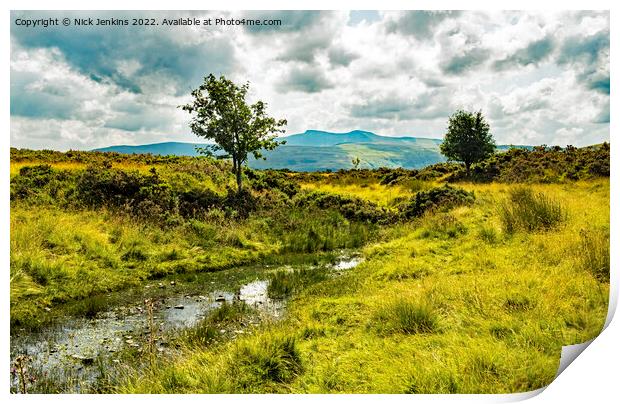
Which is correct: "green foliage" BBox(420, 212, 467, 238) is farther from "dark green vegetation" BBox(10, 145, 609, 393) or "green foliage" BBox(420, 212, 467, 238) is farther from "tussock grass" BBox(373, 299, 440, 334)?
"tussock grass" BBox(373, 299, 440, 334)

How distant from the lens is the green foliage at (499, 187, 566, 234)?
11.8 meters

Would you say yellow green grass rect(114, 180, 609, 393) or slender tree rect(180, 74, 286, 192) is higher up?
slender tree rect(180, 74, 286, 192)

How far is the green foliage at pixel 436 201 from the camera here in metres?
19.5

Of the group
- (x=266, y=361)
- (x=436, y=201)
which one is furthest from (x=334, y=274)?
(x=436, y=201)

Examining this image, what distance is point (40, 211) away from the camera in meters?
14.8

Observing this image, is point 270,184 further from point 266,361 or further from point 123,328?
point 266,361

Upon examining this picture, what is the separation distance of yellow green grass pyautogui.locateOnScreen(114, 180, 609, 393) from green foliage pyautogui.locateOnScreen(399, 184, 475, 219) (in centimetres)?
890

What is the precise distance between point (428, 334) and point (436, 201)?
Answer: 48.6ft

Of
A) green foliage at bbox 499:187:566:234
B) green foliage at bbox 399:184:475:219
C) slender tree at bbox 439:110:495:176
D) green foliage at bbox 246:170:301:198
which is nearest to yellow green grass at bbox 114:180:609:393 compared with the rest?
green foliage at bbox 499:187:566:234

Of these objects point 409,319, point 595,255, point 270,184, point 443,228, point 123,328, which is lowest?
point 123,328

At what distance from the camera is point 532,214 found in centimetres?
1215

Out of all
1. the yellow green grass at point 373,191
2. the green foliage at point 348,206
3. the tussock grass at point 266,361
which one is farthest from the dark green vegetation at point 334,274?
the yellow green grass at point 373,191
